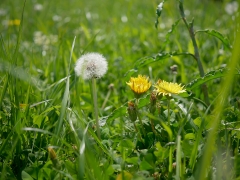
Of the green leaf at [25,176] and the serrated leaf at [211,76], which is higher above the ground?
the serrated leaf at [211,76]

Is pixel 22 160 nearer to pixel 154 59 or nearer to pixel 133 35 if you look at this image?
pixel 154 59

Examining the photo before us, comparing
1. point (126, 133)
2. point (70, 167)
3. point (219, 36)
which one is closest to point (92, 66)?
point (126, 133)

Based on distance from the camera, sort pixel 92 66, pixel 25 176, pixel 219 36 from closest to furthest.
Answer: pixel 25 176, pixel 92 66, pixel 219 36

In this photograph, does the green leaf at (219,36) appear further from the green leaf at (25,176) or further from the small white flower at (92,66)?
the green leaf at (25,176)

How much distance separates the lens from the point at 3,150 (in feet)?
3.83

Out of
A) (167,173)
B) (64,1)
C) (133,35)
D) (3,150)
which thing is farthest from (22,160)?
(64,1)

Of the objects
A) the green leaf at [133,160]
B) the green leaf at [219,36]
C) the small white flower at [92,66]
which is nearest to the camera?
the green leaf at [133,160]

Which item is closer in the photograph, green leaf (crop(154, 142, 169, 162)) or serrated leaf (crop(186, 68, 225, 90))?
green leaf (crop(154, 142, 169, 162))

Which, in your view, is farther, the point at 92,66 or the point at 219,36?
the point at 219,36

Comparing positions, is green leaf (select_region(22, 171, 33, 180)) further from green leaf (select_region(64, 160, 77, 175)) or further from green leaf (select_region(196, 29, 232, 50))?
green leaf (select_region(196, 29, 232, 50))

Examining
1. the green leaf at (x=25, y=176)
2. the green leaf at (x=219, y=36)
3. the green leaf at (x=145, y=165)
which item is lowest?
the green leaf at (x=25, y=176)

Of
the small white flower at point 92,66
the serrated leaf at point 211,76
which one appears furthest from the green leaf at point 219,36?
the small white flower at point 92,66

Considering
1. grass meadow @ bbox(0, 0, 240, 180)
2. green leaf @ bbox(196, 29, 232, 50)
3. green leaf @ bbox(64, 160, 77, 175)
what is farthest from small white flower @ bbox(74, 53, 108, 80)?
green leaf @ bbox(196, 29, 232, 50)

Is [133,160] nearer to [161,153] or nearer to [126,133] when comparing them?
[161,153]
